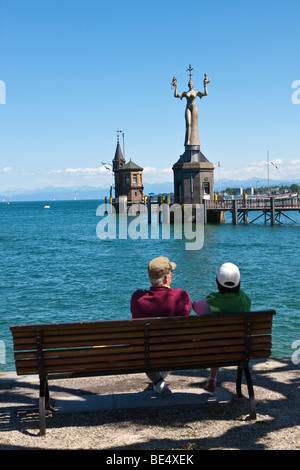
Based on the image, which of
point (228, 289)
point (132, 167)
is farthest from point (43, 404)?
point (132, 167)

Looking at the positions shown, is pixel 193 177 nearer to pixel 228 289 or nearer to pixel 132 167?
pixel 132 167

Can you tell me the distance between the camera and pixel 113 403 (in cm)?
557

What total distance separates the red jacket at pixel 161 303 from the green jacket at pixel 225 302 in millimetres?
275

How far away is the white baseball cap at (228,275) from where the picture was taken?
525 cm

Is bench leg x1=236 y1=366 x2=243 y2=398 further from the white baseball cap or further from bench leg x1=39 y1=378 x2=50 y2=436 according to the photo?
bench leg x1=39 y1=378 x2=50 y2=436

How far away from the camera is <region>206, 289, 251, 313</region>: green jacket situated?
5418 millimetres

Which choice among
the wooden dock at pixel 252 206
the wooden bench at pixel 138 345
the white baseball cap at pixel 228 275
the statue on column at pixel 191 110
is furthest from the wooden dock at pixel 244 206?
the wooden bench at pixel 138 345

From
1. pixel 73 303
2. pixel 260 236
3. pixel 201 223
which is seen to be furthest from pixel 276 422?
pixel 201 223

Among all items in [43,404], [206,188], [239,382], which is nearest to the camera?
[43,404]

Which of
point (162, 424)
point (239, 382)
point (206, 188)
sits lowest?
point (162, 424)

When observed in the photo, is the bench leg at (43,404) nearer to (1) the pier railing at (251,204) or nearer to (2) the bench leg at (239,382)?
(2) the bench leg at (239,382)

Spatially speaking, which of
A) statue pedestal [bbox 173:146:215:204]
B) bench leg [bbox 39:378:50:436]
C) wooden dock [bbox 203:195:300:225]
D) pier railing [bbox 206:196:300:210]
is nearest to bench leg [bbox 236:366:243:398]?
bench leg [bbox 39:378:50:436]

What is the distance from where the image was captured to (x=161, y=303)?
5.29 meters

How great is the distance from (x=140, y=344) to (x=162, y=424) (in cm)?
80
